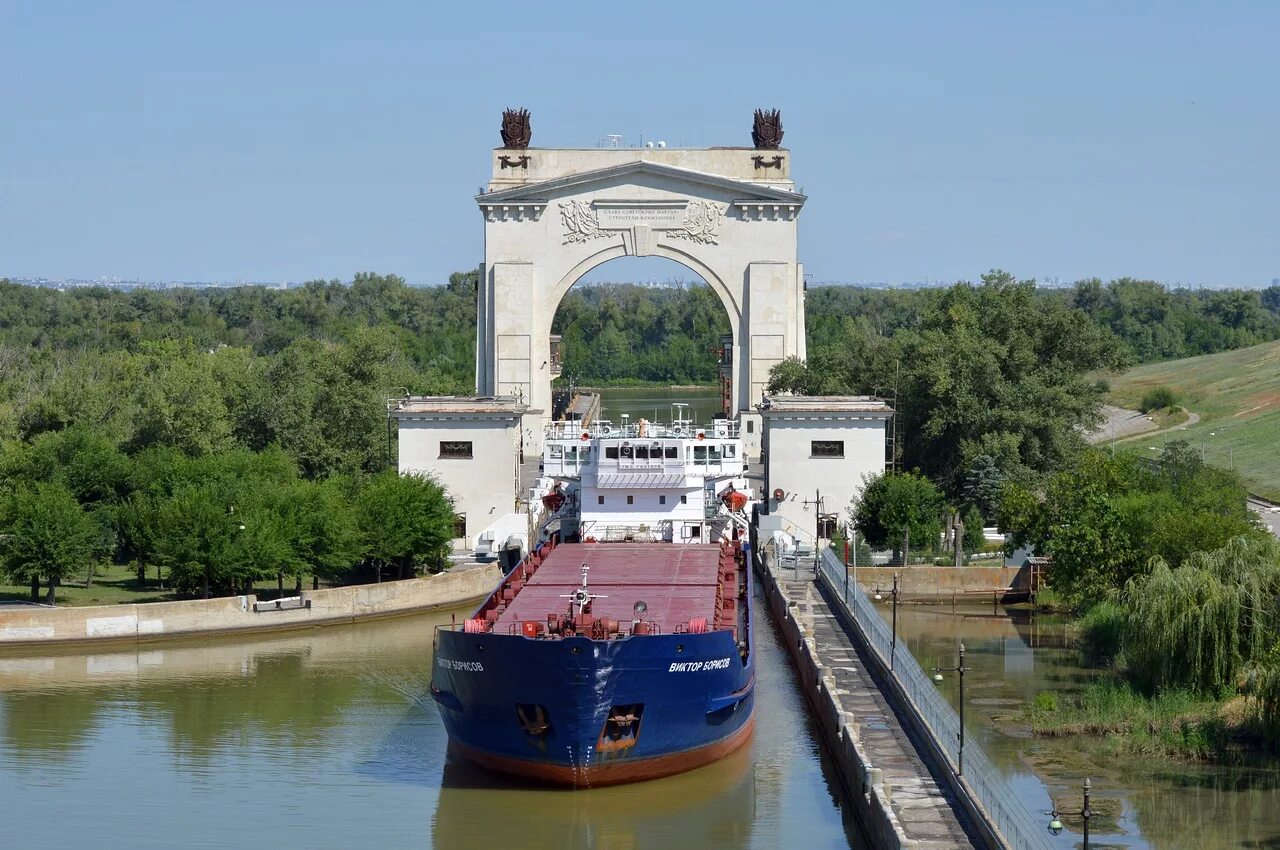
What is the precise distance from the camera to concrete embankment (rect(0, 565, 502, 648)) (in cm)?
4372

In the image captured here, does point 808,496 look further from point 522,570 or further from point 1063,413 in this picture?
point 522,570

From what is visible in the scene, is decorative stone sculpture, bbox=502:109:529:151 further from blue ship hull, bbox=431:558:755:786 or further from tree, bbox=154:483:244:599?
blue ship hull, bbox=431:558:755:786

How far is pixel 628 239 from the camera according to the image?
7188 centimetres

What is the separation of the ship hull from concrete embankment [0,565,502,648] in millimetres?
14079

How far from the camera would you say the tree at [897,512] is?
5638cm

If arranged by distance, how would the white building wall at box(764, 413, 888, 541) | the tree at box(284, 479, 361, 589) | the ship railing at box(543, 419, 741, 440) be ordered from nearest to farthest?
1. the ship railing at box(543, 419, 741, 440)
2. the tree at box(284, 479, 361, 589)
3. the white building wall at box(764, 413, 888, 541)

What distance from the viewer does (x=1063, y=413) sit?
67.2 meters

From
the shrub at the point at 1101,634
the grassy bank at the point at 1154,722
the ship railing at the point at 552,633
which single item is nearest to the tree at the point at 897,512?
the shrub at the point at 1101,634

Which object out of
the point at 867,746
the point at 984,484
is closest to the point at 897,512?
the point at 984,484

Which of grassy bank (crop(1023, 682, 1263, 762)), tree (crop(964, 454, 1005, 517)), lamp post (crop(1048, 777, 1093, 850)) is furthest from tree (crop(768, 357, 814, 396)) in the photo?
lamp post (crop(1048, 777, 1093, 850))

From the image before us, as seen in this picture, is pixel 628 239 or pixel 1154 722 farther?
pixel 628 239

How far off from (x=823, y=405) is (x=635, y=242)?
14345 mm

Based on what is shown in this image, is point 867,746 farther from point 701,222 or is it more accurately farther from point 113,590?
point 701,222

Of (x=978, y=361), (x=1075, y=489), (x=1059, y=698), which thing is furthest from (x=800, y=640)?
(x=978, y=361)
